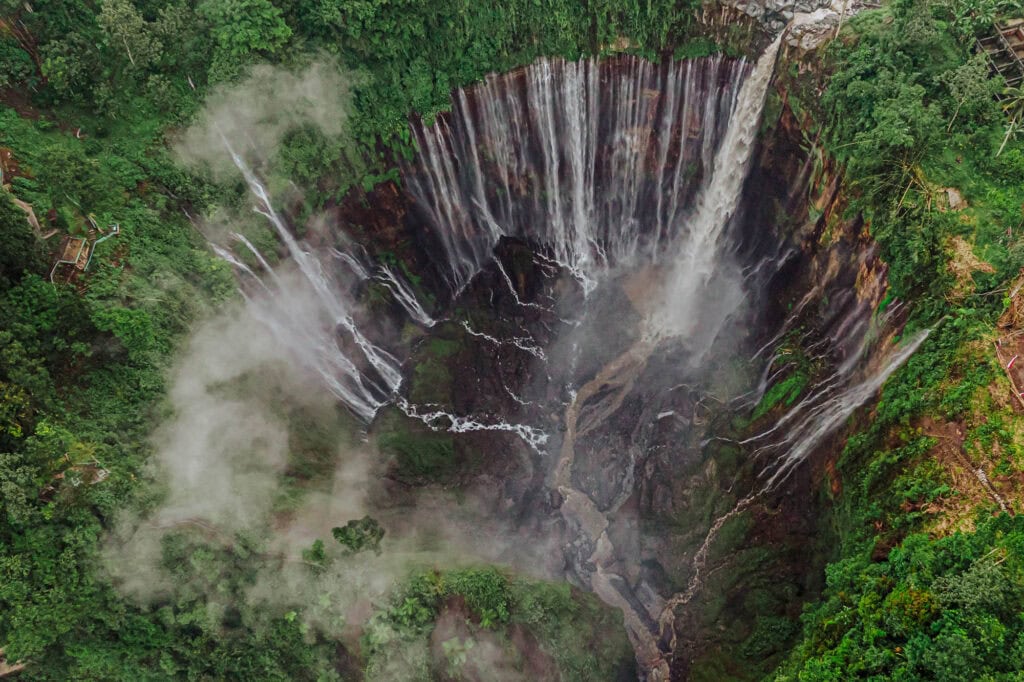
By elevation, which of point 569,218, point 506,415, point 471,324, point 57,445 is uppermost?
point 569,218

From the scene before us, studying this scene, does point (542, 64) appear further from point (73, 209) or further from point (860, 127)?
point (73, 209)

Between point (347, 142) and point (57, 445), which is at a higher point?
point (347, 142)

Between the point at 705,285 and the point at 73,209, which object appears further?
the point at 705,285

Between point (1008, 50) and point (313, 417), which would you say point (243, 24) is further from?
point (1008, 50)

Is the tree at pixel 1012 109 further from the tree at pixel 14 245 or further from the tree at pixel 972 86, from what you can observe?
the tree at pixel 14 245

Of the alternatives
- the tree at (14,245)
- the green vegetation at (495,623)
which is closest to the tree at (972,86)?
the green vegetation at (495,623)

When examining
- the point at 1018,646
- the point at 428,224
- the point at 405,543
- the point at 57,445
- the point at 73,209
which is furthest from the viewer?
the point at 428,224

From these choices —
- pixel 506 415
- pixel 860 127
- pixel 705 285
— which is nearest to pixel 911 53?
pixel 860 127
